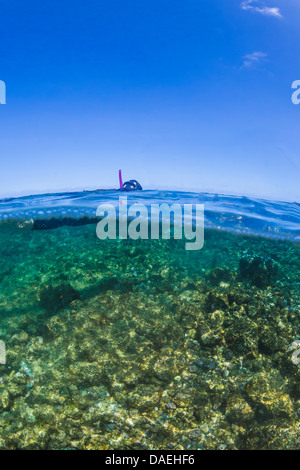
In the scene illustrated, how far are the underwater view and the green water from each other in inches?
0.9

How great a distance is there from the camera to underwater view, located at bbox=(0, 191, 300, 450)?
14.9 ft

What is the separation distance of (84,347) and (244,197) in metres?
7.78

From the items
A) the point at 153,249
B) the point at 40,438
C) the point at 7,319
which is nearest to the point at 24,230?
the point at 7,319

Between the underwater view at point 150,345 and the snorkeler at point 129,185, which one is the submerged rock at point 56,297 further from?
the snorkeler at point 129,185

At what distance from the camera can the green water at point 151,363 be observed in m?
4.50

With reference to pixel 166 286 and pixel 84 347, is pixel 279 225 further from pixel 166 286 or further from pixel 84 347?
pixel 84 347

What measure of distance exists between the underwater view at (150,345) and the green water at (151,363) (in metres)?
0.02

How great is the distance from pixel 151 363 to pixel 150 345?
1.90 feet

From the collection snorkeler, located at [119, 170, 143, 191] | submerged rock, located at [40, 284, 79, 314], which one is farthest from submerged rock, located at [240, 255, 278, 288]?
submerged rock, located at [40, 284, 79, 314]

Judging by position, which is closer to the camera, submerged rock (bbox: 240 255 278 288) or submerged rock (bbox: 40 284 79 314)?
submerged rock (bbox: 40 284 79 314)

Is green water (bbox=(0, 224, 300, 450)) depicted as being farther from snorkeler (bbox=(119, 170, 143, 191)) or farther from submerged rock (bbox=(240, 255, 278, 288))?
snorkeler (bbox=(119, 170, 143, 191))

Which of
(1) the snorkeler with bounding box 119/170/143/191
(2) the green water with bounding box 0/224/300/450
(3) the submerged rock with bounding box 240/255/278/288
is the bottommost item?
(2) the green water with bounding box 0/224/300/450

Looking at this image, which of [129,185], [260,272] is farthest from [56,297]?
[260,272]

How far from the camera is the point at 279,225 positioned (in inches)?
396
